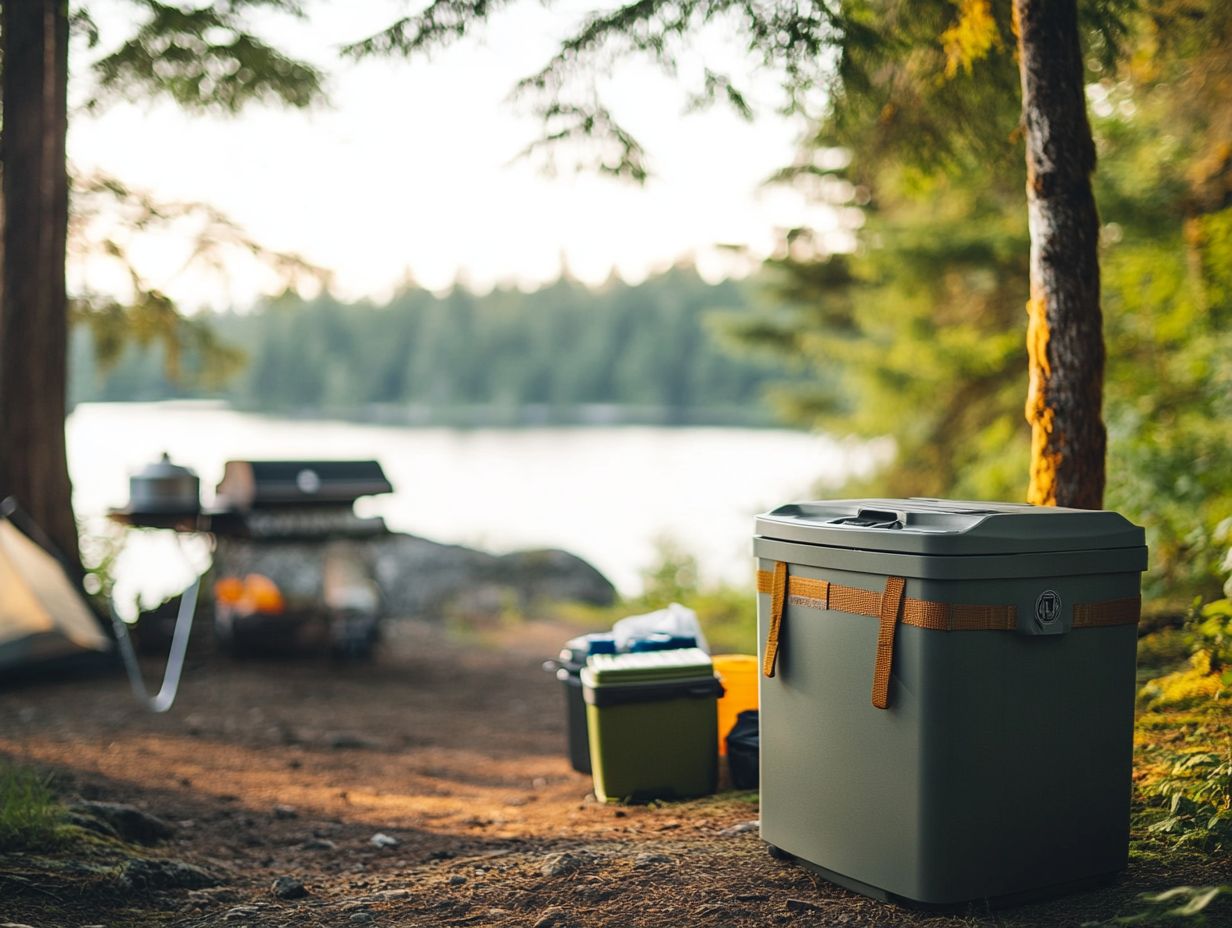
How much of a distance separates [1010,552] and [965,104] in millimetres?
3623

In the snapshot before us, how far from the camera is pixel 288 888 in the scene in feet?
13.1

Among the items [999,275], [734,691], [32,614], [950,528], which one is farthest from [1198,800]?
[999,275]

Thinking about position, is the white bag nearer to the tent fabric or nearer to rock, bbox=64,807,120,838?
rock, bbox=64,807,120,838

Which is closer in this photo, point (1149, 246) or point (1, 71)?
point (1, 71)

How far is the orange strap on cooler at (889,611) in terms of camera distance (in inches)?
123

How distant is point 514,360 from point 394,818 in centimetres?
6840

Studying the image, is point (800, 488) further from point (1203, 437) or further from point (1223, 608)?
point (1223, 608)

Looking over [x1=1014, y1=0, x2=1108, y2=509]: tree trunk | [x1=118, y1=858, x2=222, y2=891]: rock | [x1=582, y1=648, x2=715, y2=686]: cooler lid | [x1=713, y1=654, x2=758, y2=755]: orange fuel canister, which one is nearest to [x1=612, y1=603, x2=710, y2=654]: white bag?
[x1=713, y1=654, x2=758, y2=755]: orange fuel canister

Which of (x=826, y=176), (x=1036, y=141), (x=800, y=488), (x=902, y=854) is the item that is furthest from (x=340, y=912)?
(x=800, y=488)

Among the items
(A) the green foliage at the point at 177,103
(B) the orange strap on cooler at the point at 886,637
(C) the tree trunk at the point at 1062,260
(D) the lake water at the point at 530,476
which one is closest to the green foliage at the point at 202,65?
(A) the green foliage at the point at 177,103

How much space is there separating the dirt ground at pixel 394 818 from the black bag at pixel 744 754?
0.13 metres

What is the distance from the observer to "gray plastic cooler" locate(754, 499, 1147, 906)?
10.3 feet

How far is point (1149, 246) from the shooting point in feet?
31.4

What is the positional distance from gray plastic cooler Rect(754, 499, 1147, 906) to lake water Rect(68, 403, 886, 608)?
5794mm
